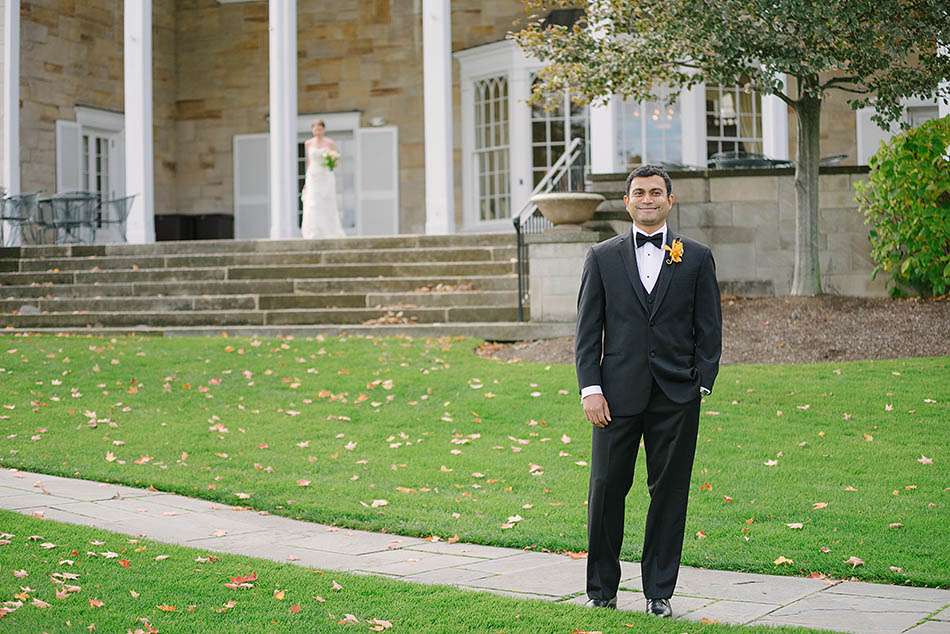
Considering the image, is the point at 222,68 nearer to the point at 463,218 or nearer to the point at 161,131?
the point at 161,131

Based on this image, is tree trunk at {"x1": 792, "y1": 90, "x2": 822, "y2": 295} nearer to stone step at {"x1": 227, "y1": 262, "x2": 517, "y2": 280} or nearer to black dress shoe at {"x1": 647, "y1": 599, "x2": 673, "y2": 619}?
stone step at {"x1": 227, "y1": 262, "x2": 517, "y2": 280}

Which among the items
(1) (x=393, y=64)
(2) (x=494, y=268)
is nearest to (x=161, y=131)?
(1) (x=393, y=64)

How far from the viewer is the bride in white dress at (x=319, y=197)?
18.5 metres

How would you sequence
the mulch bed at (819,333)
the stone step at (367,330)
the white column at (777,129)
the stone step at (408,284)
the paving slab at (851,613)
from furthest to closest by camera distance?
the white column at (777,129) → the stone step at (408,284) → the stone step at (367,330) → the mulch bed at (819,333) → the paving slab at (851,613)

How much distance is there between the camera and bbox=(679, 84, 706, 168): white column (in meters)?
19.1

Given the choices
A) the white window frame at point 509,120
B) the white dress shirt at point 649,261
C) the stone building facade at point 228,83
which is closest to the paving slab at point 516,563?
the white dress shirt at point 649,261

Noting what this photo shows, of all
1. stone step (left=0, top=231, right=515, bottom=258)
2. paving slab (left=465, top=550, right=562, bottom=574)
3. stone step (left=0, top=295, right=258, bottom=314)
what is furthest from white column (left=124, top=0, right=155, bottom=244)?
paving slab (left=465, top=550, right=562, bottom=574)

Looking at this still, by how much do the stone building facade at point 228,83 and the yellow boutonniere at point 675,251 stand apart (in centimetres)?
1551

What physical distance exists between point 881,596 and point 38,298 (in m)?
13.7

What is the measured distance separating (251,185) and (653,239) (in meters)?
19.9

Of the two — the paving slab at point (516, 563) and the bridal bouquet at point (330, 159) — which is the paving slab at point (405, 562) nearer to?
the paving slab at point (516, 563)

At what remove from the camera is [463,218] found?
21.9 meters

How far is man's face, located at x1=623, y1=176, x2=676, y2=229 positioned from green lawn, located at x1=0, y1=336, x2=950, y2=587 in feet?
6.04

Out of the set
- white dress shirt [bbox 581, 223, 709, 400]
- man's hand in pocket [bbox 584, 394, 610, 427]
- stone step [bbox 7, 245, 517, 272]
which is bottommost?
man's hand in pocket [bbox 584, 394, 610, 427]
